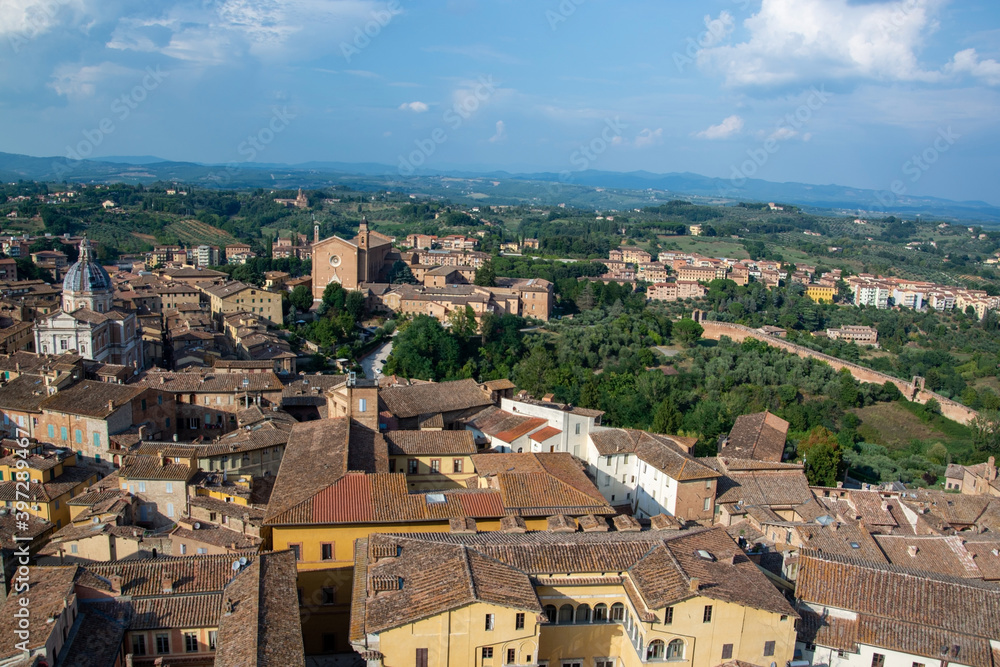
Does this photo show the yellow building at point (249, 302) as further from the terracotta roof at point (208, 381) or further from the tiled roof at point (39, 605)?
the tiled roof at point (39, 605)

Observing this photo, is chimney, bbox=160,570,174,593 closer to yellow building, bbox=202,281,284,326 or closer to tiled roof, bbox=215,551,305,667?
tiled roof, bbox=215,551,305,667

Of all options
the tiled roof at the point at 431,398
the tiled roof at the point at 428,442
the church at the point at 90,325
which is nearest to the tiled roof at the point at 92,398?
the church at the point at 90,325

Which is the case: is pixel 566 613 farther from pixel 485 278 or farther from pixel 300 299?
pixel 485 278

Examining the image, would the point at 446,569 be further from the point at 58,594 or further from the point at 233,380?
the point at 233,380

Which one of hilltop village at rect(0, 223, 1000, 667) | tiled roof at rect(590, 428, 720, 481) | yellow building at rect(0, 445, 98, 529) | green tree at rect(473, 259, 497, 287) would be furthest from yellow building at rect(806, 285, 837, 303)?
yellow building at rect(0, 445, 98, 529)

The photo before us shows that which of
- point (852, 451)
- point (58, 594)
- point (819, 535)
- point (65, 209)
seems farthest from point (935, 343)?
point (65, 209)

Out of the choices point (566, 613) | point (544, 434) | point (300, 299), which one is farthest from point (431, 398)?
point (300, 299)
